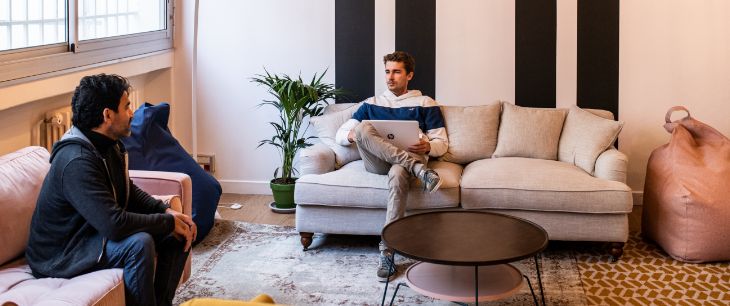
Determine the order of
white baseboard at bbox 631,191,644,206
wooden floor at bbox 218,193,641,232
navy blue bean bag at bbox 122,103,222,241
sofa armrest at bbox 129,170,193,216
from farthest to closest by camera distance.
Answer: white baseboard at bbox 631,191,644,206 < wooden floor at bbox 218,193,641,232 < navy blue bean bag at bbox 122,103,222,241 < sofa armrest at bbox 129,170,193,216

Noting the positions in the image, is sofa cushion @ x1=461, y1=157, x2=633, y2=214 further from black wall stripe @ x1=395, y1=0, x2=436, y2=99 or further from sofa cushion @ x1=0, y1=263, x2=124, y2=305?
sofa cushion @ x1=0, y1=263, x2=124, y2=305

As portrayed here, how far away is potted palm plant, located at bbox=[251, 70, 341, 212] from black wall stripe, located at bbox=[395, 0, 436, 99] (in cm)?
55

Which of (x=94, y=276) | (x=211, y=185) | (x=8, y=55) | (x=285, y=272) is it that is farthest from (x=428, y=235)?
(x=8, y=55)

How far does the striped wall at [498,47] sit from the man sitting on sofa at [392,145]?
60 cm

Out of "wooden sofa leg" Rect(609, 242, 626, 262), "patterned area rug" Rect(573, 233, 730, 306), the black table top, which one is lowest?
"patterned area rug" Rect(573, 233, 730, 306)

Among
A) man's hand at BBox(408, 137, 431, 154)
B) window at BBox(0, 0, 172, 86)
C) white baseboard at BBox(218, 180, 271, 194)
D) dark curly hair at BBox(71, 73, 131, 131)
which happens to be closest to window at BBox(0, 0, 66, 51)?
window at BBox(0, 0, 172, 86)

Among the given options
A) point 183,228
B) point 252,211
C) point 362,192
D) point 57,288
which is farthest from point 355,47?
point 57,288

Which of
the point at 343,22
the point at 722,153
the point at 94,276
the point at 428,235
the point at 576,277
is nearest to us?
the point at 94,276

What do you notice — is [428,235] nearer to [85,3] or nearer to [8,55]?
[8,55]

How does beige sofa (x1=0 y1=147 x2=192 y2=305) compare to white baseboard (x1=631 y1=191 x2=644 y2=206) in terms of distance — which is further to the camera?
white baseboard (x1=631 y1=191 x2=644 y2=206)

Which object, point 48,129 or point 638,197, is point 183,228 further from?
point 638,197

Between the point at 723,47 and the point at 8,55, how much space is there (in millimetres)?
4150

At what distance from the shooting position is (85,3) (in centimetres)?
486

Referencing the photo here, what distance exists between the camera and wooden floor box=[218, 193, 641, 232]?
210 inches
